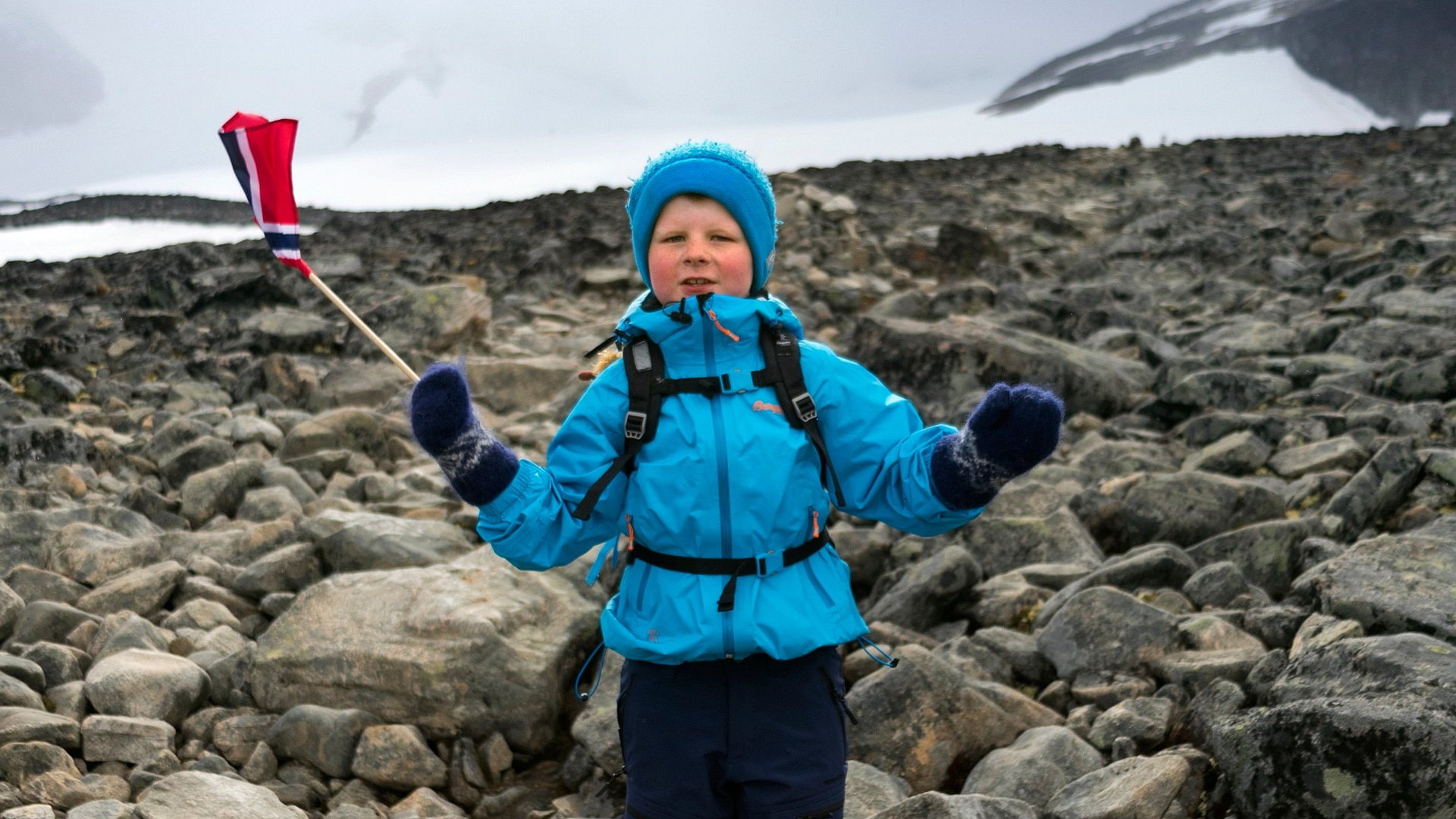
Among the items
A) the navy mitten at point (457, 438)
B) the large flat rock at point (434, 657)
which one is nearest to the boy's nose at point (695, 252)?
the navy mitten at point (457, 438)

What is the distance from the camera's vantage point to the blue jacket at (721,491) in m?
2.17

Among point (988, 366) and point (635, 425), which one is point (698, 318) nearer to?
point (635, 425)

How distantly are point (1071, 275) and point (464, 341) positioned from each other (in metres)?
5.21

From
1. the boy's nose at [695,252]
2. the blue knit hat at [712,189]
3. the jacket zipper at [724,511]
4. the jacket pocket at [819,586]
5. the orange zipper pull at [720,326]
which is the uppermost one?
the blue knit hat at [712,189]

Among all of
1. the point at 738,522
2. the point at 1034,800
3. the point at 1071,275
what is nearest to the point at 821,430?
the point at 738,522

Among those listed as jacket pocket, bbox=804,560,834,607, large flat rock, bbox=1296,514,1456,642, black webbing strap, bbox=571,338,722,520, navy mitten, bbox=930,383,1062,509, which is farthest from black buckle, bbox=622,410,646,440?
large flat rock, bbox=1296,514,1456,642

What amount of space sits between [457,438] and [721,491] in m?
0.48

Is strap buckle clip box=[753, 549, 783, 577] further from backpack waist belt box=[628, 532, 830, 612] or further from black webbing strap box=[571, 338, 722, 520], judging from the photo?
black webbing strap box=[571, 338, 722, 520]

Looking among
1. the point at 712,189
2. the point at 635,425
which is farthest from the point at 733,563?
the point at 712,189

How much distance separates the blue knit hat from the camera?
2.36 metres

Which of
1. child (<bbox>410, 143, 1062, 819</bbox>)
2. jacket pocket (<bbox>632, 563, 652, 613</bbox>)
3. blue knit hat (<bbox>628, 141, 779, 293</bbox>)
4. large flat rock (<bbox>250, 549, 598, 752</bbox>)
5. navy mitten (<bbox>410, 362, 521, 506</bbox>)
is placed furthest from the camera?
large flat rock (<bbox>250, 549, 598, 752</bbox>)

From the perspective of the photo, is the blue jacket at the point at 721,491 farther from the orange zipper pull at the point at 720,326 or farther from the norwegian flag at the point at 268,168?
the norwegian flag at the point at 268,168

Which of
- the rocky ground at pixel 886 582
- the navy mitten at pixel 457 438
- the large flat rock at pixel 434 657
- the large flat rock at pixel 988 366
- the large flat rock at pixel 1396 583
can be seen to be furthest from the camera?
the large flat rock at pixel 988 366

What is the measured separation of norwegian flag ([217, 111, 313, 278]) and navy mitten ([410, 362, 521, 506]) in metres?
0.79
